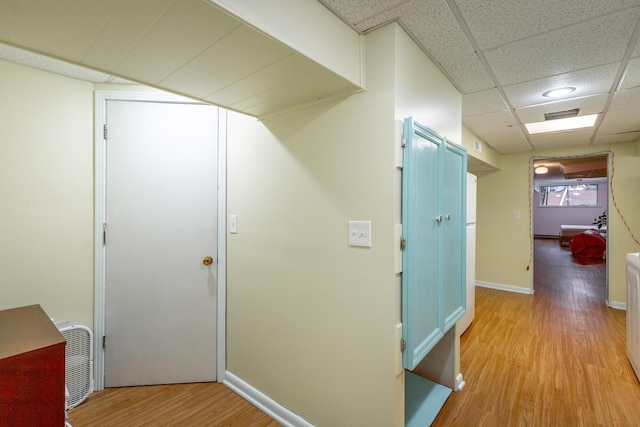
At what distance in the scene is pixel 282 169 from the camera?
5.85 feet

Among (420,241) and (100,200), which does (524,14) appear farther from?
(100,200)

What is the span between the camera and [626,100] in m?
2.37

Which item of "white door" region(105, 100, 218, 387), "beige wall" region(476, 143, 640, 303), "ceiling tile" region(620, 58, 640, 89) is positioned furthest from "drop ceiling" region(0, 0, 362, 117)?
"beige wall" region(476, 143, 640, 303)

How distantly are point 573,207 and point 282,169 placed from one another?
43.9ft

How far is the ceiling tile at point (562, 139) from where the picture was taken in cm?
342

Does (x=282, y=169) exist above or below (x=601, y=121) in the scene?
below

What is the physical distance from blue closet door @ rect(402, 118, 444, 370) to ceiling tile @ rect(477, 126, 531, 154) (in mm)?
2226

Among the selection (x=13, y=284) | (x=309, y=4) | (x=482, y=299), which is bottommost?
(x=482, y=299)

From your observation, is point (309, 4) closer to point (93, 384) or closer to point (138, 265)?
point (138, 265)

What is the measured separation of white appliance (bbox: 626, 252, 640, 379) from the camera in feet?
7.19

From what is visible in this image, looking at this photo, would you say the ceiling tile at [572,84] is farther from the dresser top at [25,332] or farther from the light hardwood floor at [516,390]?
the dresser top at [25,332]

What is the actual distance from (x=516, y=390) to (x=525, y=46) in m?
2.30

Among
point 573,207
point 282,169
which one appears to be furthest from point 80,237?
point 573,207

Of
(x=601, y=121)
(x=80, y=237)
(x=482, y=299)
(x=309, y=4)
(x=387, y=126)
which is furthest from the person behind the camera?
(x=482, y=299)
